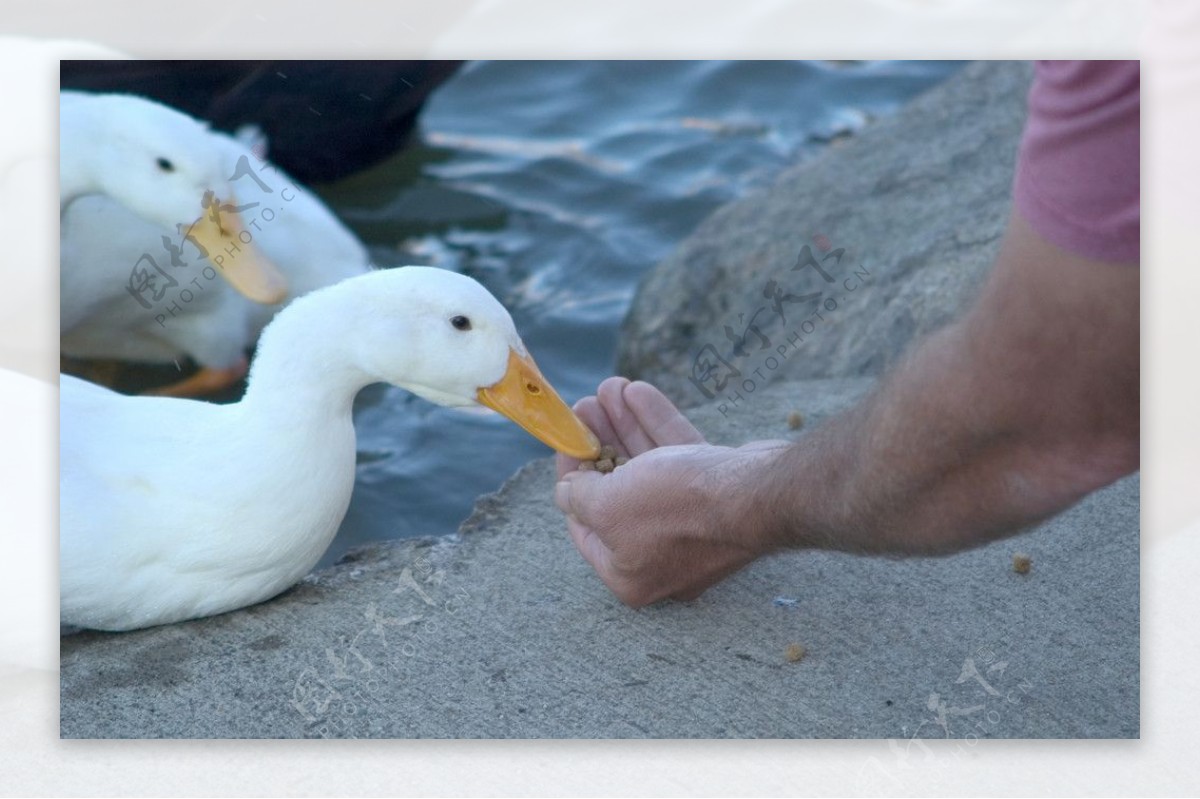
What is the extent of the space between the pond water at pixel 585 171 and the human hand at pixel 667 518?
179 cm

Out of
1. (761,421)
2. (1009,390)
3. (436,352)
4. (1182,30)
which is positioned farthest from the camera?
(761,421)

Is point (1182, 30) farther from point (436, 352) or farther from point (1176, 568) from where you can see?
point (436, 352)

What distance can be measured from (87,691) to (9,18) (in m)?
1.13

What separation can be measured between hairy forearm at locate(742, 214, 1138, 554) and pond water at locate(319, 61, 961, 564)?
2255mm

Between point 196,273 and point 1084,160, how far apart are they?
8.80ft

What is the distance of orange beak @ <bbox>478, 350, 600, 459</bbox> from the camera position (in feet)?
8.44

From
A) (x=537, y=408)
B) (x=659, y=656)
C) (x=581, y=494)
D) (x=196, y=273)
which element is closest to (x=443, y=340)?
(x=537, y=408)

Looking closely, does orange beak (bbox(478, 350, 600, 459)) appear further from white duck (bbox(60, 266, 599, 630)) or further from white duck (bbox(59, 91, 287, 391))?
white duck (bbox(59, 91, 287, 391))

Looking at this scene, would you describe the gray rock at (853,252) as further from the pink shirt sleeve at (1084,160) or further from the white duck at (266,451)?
the pink shirt sleeve at (1084,160)

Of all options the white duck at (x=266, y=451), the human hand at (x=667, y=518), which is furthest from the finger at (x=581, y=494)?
the white duck at (x=266, y=451)

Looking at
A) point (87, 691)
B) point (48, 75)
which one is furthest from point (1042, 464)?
point (48, 75)

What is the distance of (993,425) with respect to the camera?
76.4 inches

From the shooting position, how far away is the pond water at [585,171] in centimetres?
466

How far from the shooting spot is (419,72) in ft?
13.4
